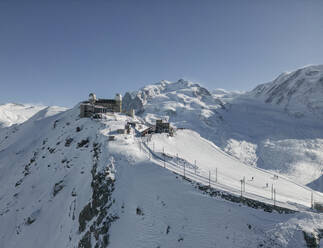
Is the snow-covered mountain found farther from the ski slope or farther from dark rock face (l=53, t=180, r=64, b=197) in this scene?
the ski slope

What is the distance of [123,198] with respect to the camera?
2230cm

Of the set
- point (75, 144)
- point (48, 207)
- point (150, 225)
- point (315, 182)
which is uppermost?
point (75, 144)

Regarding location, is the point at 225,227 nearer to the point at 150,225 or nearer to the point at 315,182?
the point at 150,225

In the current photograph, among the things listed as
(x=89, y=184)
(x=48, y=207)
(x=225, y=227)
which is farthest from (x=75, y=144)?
(x=225, y=227)

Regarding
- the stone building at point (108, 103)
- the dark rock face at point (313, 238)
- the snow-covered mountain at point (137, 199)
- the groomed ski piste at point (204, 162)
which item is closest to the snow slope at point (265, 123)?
the snow-covered mountain at point (137, 199)

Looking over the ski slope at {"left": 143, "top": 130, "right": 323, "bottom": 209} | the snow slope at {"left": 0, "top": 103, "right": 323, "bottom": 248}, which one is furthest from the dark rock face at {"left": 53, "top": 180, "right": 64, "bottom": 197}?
the ski slope at {"left": 143, "top": 130, "right": 323, "bottom": 209}

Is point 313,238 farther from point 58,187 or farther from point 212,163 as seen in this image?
point 58,187

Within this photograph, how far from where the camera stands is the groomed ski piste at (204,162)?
109 feet

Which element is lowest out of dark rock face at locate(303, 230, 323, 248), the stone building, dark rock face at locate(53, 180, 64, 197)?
dark rock face at locate(53, 180, 64, 197)

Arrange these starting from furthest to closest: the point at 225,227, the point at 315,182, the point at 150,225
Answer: the point at 315,182, the point at 150,225, the point at 225,227

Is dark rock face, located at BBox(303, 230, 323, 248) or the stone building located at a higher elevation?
the stone building

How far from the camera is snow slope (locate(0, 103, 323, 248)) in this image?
17203mm

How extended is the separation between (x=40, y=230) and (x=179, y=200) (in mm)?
22954

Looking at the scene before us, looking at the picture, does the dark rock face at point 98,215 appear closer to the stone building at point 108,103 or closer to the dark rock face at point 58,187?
the dark rock face at point 58,187
